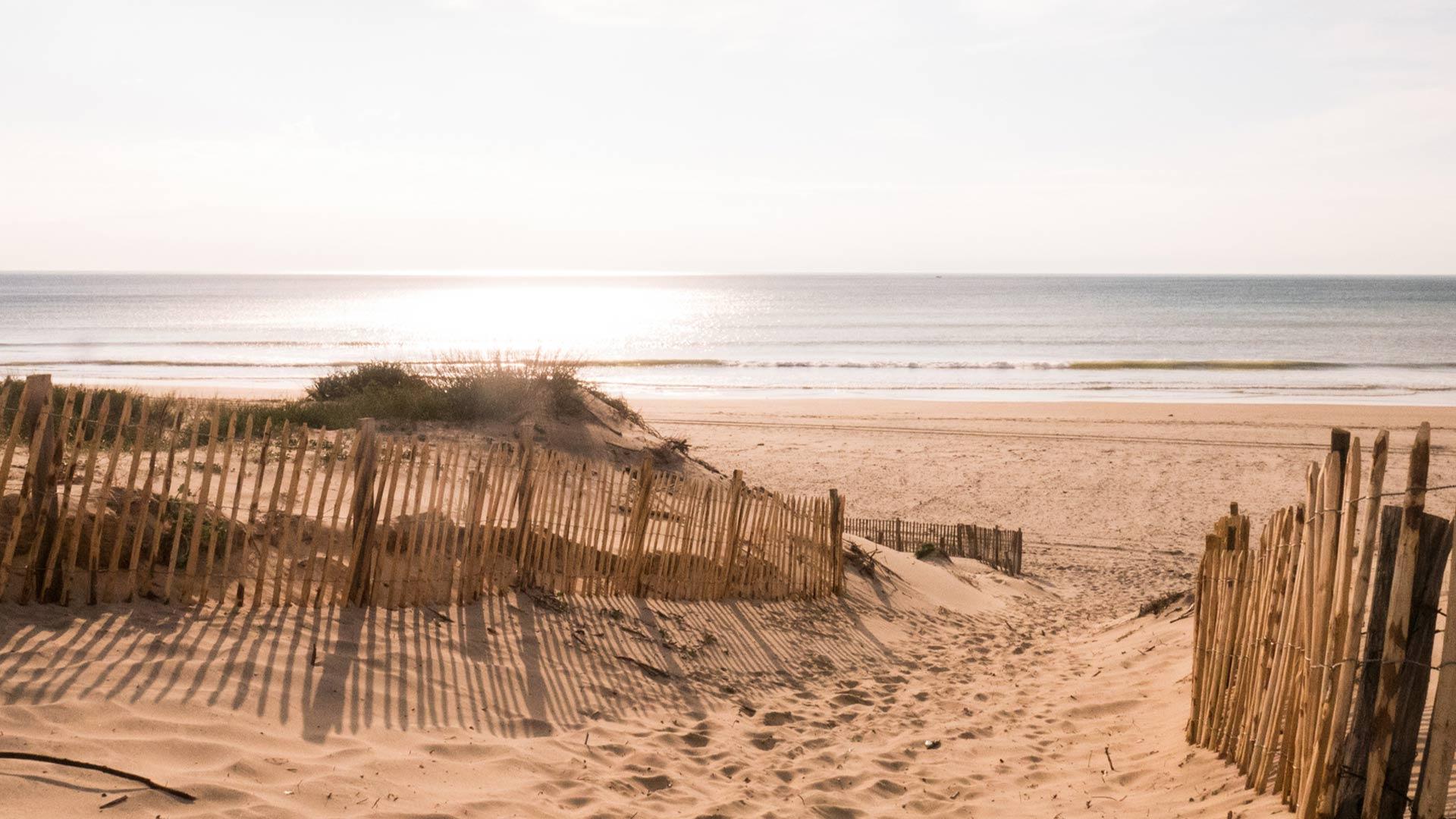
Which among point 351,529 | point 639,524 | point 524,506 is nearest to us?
point 351,529

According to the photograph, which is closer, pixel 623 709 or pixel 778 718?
pixel 623 709

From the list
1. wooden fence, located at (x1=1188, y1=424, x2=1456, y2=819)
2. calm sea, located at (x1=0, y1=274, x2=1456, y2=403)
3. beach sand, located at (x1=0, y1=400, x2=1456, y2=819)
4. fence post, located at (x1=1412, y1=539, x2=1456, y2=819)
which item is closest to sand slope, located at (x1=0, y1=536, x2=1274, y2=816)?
beach sand, located at (x1=0, y1=400, x2=1456, y2=819)

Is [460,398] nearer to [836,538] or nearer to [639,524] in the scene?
[836,538]

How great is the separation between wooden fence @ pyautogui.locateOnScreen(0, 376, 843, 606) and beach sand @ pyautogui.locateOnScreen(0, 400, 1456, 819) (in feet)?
0.77

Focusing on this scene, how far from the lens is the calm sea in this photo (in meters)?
36.0

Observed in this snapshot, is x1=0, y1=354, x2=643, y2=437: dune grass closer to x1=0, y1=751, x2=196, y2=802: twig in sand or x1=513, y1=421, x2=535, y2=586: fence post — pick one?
x1=513, y1=421, x2=535, y2=586: fence post

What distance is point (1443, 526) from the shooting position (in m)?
3.65

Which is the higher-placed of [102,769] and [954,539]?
[102,769]

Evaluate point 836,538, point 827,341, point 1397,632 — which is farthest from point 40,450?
point 827,341

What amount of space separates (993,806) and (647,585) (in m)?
3.55

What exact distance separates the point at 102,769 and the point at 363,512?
8.17 ft

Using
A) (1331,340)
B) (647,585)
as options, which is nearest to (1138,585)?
(647,585)

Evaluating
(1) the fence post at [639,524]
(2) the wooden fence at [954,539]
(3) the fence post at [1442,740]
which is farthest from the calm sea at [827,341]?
(3) the fence post at [1442,740]

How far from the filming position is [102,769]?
3.99 m
